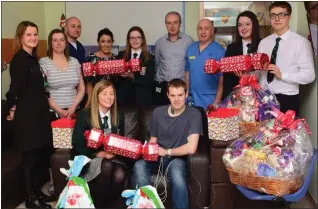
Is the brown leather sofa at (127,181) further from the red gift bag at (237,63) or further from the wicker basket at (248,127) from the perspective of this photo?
the red gift bag at (237,63)

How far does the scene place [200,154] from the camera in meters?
2.41

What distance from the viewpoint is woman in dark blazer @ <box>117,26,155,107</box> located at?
10.4 ft

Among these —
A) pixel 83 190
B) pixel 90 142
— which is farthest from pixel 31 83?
pixel 83 190

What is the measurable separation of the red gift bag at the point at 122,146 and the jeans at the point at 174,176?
0.49 ft

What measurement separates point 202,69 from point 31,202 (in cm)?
173

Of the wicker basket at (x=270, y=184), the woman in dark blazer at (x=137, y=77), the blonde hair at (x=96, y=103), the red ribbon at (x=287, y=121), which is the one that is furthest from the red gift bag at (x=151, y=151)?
the woman in dark blazer at (x=137, y=77)

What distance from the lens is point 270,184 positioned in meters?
1.93

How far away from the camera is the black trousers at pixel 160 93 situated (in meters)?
3.33

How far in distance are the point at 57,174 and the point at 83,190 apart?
2.20 feet

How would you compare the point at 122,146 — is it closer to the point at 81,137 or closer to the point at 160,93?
the point at 81,137

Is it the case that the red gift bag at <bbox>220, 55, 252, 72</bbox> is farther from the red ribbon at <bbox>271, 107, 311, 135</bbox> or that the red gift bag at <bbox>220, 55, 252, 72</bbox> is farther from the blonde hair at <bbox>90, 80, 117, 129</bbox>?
the blonde hair at <bbox>90, 80, 117, 129</bbox>

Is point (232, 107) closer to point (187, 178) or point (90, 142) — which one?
point (187, 178)

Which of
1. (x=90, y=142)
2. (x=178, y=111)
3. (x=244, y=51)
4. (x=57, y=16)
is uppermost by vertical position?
(x=57, y=16)

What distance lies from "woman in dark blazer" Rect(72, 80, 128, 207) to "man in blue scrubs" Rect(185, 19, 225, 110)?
2.73ft
